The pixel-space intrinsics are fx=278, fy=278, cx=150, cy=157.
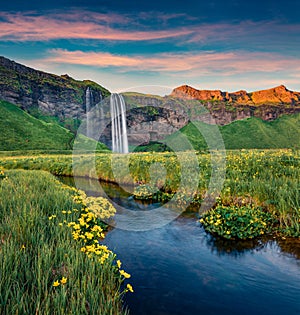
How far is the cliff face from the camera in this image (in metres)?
136

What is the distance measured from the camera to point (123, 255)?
9281 millimetres

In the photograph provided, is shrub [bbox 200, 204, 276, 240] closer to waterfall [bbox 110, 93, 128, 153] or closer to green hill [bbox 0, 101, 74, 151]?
waterfall [bbox 110, 93, 128, 153]

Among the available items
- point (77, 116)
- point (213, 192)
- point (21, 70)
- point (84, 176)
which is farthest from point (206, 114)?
point (213, 192)

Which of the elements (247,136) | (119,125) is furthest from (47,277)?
(247,136)

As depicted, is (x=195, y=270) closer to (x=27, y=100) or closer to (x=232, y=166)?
(x=232, y=166)

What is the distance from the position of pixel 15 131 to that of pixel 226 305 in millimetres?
108869

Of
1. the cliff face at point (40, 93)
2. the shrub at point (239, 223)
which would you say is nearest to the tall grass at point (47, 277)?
the shrub at point (239, 223)

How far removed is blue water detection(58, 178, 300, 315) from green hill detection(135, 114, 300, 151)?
83691 mm

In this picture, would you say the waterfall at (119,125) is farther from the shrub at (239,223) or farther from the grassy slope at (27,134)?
the shrub at (239,223)

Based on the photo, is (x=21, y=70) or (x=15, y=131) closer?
(x=15, y=131)

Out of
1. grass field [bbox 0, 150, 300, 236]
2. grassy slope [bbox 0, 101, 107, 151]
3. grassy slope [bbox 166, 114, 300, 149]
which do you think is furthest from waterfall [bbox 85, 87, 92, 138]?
grass field [bbox 0, 150, 300, 236]

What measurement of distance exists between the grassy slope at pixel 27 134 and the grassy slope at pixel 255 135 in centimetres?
3814

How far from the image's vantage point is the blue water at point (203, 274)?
6.67 meters

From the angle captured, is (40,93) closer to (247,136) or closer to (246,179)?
(247,136)
